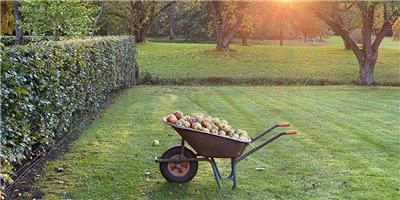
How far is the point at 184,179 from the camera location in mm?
4633

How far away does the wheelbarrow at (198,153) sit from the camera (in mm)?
4211

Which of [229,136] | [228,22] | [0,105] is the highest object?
[228,22]

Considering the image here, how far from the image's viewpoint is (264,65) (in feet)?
63.4

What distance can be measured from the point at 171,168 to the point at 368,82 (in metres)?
13.1

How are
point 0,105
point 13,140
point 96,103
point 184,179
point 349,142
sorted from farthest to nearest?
point 96,103, point 349,142, point 184,179, point 13,140, point 0,105

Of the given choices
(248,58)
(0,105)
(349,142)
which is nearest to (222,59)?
(248,58)

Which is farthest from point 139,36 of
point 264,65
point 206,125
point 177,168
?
point 206,125

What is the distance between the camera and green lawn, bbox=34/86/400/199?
4.50m

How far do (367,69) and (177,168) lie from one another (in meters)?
13.1

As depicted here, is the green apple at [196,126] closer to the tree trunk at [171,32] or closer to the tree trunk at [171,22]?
the tree trunk at [171,22]

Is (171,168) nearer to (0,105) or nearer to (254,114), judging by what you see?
(0,105)

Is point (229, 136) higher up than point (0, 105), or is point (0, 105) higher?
point (0, 105)

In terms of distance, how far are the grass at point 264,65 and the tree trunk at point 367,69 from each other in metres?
0.62

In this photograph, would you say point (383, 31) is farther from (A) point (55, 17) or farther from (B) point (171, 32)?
(B) point (171, 32)
